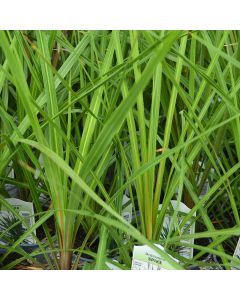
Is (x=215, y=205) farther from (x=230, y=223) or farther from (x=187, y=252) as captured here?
(x=187, y=252)

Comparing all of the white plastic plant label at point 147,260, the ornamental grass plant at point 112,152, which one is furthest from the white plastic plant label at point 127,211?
the white plastic plant label at point 147,260

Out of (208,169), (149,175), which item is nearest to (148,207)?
(149,175)

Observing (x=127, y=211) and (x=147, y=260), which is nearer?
(x=147, y=260)

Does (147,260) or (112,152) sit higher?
(112,152)

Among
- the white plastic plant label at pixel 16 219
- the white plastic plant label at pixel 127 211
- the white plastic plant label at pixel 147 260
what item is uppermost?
the white plastic plant label at pixel 127 211

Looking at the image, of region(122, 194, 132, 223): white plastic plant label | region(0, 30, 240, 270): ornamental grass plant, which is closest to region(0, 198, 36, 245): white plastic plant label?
region(0, 30, 240, 270): ornamental grass plant

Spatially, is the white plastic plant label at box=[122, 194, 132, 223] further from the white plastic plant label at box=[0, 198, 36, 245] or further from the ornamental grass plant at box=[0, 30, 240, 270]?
the white plastic plant label at box=[0, 198, 36, 245]

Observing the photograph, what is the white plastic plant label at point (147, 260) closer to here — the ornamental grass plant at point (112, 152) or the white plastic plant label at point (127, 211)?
the ornamental grass plant at point (112, 152)
